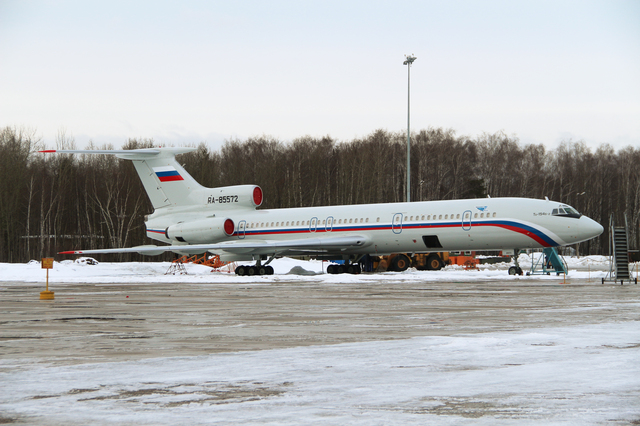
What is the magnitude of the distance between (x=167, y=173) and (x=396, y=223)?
487 inches

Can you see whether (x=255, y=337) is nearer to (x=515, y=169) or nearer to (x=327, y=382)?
(x=327, y=382)

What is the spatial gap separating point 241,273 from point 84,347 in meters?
26.5

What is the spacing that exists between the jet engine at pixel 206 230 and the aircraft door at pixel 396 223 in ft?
27.9

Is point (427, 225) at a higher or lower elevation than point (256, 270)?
higher

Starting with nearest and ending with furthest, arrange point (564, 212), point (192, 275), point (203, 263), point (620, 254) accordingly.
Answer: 1. point (620, 254)
2. point (564, 212)
3. point (192, 275)
4. point (203, 263)

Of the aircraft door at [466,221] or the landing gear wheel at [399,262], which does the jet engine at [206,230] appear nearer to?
the landing gear wheel at [399,262]

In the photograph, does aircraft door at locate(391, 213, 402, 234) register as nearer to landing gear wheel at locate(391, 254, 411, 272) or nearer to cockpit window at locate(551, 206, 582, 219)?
landing gear wheel at locate(391, 254, 411, 272)

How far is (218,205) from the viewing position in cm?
3666

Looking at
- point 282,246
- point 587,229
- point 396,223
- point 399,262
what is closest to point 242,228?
point 282,246

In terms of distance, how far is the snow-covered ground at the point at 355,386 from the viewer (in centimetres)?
445

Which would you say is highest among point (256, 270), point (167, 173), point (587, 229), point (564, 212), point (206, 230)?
point (167, 173)

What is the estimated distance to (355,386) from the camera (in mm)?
5426

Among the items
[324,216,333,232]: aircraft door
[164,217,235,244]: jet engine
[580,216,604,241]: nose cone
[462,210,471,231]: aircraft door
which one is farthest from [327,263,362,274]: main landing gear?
[580,216,604,241]: nose cone

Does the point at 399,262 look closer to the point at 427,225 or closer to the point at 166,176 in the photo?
the point at 427,225
